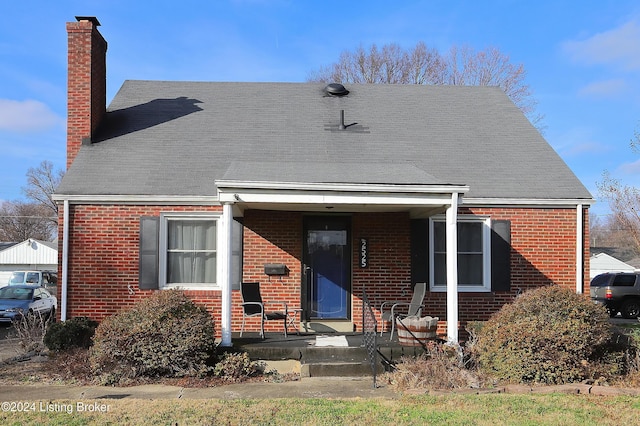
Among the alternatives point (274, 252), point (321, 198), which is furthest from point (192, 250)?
point (321, 198)

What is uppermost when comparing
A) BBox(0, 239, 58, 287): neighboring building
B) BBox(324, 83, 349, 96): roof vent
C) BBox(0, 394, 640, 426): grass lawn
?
BBox(324, 83, 349, 96): roof vent

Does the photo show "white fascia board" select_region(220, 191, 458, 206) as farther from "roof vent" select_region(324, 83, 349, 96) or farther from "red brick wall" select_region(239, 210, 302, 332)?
"roof vent" select_region(324, 83, 349, 96)

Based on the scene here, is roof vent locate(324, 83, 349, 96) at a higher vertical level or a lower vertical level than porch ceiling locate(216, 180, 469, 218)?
higher

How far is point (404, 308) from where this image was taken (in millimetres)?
10969

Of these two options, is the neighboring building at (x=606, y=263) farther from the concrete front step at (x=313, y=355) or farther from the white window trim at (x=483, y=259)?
the concrete front step at (x=313, y=355)

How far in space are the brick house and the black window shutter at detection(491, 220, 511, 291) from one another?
18 mm

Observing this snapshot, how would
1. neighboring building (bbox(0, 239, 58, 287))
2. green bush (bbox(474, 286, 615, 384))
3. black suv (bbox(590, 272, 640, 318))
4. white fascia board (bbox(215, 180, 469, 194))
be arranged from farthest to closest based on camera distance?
neighboring building (bbox(0, 239, 58, 287))
black suv (bbox(590, 272, 640, 318))
white fascia board (bbox(215, 180, 469, 194))
green bush (bbox(474, 286, 615, 384))

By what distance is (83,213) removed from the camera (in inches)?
416

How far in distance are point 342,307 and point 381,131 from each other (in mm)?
3948

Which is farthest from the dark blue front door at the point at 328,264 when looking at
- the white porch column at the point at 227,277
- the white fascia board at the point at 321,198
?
the white porch column at the point at 227,277

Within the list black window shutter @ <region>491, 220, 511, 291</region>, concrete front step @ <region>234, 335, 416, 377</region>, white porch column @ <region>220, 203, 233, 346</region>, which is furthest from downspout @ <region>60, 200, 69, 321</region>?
black window shutter @ <region>491, 220, 511, 291</region>

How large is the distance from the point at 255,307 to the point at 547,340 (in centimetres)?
469

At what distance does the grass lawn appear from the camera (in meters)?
6.12

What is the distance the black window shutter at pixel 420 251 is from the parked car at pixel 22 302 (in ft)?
33.7
